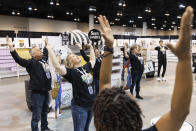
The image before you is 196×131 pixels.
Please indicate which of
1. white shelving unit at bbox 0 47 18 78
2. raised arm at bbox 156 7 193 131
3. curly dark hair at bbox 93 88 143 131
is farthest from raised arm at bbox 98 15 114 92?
white shelving unit at bbox 0 47 18 78

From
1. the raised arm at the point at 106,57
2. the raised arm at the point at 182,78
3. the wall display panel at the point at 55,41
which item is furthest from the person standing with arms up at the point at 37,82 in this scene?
the raised arm at the point at 182,78

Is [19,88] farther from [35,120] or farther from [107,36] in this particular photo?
[107,36]

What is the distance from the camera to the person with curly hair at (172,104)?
2.07 ft

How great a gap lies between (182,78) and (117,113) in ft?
0.85

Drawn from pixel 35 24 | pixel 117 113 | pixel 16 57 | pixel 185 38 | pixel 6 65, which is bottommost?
pixel 6 65

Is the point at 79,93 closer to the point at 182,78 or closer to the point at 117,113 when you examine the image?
the point at 117,113

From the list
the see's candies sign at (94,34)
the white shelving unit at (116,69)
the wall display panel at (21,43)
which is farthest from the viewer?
the wall display panel at (21,43)

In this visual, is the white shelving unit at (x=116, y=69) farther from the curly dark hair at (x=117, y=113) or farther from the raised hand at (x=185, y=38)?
the raised hand at (x=185, y=38)

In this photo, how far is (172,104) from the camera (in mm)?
689

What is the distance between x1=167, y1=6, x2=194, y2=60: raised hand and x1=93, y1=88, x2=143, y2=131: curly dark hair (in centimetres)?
26

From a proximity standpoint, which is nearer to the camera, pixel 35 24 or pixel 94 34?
pixel 94 34

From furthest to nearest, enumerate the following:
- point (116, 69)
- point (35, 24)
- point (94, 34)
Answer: point (35, 24) < point (116, 69) < point (94, 34)

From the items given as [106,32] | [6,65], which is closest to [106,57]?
[106,32]

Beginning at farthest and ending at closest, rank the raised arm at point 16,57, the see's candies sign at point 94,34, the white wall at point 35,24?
the white wall at point 35,24, the see's candies sign at point 94,34, the raised arm at point 16,57
